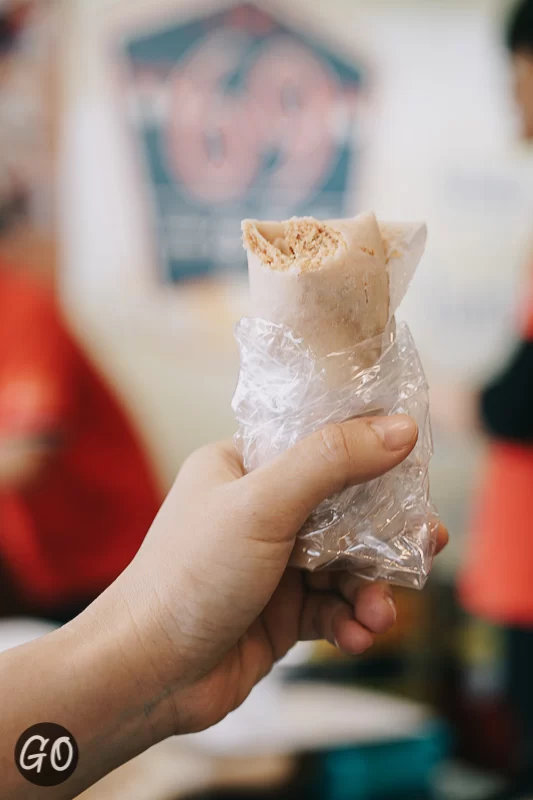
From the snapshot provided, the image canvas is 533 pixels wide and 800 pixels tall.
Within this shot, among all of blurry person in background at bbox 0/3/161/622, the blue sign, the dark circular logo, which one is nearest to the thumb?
the dark circular logo

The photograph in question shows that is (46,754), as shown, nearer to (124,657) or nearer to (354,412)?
(124,657)

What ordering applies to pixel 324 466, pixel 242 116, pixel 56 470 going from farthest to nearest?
pixel 242 116 < pixel 56 470 < pixel 324 466

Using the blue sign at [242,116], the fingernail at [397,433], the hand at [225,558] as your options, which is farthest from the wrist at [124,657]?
the blue sign at [242,116]

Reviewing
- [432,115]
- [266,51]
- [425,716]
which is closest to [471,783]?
[425,716]

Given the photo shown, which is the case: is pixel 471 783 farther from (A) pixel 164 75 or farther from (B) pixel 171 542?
(A) pixel 164 75

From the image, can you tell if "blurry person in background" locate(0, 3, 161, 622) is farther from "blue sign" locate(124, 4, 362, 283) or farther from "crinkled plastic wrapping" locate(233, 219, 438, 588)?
"blue sign" locate(124, 4, 362, 283)

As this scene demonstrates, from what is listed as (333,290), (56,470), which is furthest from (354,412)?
(56,470)

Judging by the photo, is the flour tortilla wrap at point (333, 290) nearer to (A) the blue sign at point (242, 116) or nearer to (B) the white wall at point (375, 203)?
(B) the white wall at point (375, 203)
